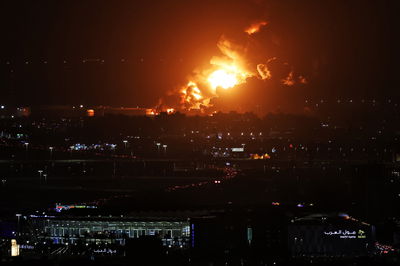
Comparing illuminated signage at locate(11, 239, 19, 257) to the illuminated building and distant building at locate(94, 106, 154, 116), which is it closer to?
the illuminated building

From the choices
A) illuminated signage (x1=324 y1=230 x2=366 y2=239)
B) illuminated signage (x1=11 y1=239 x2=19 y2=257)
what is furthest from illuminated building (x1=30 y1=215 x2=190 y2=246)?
illuminated signage (x1=324 y1=230 x2=366 y2=239)

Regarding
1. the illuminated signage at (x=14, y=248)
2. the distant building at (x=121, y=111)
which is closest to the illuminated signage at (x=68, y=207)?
the illuminated signage at (x=14, y=248)

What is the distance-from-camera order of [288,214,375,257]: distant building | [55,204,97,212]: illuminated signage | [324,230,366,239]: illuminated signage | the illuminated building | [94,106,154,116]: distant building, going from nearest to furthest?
[288,214,375,257]: distant building
[324,230,366,239]: illuminated signage
the illuminated building
[55,204,97,212]: illuminated signage
[94,106,154,116]: distant building

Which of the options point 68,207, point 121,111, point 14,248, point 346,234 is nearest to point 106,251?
point 14,248

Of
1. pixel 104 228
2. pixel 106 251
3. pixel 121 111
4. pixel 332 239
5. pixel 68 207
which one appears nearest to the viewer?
pixel 332 239

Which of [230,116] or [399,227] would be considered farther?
[230,116]

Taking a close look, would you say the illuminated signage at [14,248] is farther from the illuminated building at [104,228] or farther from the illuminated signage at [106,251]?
the illuminated signage at [106,251]

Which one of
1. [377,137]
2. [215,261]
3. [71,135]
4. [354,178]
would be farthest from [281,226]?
[71,135]

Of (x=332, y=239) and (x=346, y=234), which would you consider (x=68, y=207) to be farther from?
(x=346, y=234)

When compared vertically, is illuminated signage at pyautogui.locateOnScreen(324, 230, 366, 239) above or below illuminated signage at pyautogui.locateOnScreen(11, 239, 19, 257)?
above

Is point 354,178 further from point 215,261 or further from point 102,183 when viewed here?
point 215,261

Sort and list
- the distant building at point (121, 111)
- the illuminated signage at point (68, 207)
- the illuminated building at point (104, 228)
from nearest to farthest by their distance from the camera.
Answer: the illuminated building at point (104, 228)
the illuminated signage at point (68, 207)
the distant building at point (121, 111)
